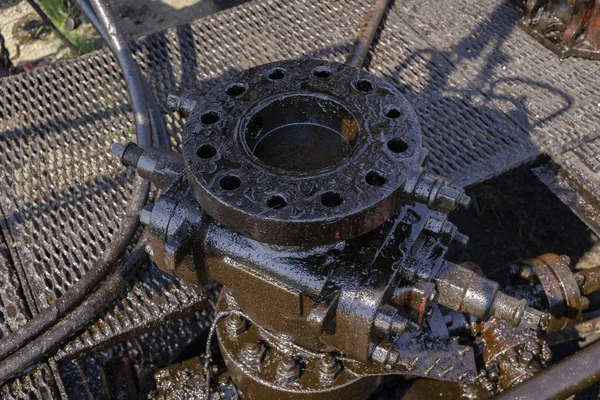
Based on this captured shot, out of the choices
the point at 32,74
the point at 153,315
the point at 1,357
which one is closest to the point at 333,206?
the point at 153,315

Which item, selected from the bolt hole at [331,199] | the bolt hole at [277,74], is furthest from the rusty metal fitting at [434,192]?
the bolt hole at [277,74]

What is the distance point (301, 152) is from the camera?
141cm

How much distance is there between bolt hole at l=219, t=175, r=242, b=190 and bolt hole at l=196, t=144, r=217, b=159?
0.08 meters

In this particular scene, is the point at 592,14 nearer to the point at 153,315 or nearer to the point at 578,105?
the point at 578,105

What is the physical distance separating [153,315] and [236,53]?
127 cm

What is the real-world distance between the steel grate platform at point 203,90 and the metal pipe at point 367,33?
0.07m

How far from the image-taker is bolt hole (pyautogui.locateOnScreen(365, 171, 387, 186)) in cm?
122

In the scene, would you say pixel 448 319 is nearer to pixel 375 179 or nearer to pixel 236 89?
pixel 375 179

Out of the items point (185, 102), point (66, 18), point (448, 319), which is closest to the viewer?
point (185, 102)

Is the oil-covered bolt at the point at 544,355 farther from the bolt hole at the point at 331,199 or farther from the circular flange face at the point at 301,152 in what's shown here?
the bolt hole at the point at 331,199

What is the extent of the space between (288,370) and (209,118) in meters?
0.78

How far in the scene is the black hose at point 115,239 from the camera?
1812 mm

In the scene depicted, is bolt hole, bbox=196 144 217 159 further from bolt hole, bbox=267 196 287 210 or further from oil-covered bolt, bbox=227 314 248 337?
oil-covered bolt, bbox=227 314 248 337

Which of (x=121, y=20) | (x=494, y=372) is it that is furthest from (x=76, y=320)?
(x=121, y=20)
